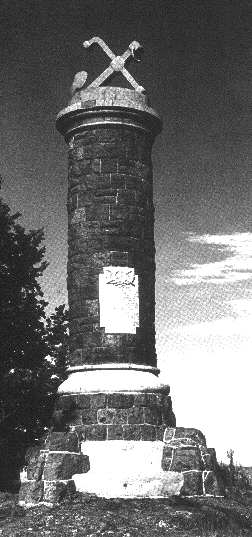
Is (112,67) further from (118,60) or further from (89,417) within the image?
(89,417)

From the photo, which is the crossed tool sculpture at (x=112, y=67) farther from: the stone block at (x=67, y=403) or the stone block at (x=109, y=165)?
the stone block at (x=67, y=403)

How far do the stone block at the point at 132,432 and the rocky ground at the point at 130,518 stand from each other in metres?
0.90

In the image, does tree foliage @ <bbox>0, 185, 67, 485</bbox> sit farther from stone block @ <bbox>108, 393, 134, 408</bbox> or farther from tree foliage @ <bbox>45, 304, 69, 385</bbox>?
stone block @ <bbox>108, 393, 134, 408</bbox>

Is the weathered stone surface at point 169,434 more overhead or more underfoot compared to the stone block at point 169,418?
more underfoot

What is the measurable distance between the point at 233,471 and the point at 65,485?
12.9ft

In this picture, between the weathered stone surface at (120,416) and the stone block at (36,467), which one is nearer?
the stone block at (36,467)

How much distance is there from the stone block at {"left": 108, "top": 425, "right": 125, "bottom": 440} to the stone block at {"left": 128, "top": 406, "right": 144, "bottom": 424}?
0.17 meters

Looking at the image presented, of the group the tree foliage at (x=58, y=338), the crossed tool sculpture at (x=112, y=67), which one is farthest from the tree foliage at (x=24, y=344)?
the crossed tool sculpture at (x=112, y=67)

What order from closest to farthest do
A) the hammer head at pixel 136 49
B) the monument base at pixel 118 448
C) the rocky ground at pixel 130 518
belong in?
the rocky ground at pixel 130 518, the monument base at pixel 118 448, the hammer head at pixel 136 49

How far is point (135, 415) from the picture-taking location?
1029 cm

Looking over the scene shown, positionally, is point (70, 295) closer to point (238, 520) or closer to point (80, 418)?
point (80, 418)

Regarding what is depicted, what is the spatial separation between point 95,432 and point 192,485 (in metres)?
1.44

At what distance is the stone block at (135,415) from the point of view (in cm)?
1026

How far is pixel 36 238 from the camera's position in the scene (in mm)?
13906
